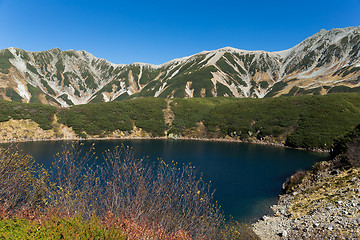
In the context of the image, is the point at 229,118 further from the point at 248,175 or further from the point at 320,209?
the point at 320,209

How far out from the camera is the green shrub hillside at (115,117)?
3853 inches

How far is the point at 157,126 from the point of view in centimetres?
10450

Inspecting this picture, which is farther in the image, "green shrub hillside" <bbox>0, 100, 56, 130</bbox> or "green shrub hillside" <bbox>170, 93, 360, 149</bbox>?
"green shrub hillside" <bbox>0, 100, 56, 130</bbox>

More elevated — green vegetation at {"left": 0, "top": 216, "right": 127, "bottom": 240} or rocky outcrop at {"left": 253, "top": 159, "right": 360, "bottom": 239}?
green vegetation at {"left": 0, "top": 216, "right": 127, "bottom": 240}

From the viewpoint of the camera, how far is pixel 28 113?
93750 millimetres

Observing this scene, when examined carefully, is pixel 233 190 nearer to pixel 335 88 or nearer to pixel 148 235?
pixel 148 235

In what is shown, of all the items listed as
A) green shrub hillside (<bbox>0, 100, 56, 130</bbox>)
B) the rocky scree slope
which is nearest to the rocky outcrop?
the rocky scree slope

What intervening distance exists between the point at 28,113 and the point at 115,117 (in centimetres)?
3737

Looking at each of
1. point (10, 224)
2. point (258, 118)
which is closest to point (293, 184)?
point (10, 224)

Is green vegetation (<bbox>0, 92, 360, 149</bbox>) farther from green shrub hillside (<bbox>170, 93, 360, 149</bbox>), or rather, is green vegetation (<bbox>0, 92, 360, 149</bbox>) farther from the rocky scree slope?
the rocky scree slope

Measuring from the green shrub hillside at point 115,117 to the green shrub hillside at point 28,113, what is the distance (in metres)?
5.27

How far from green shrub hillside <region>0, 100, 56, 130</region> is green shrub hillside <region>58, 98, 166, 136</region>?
207 inches

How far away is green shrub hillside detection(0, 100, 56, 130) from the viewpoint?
8847cm

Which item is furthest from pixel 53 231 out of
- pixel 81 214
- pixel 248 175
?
pixel 248 175
